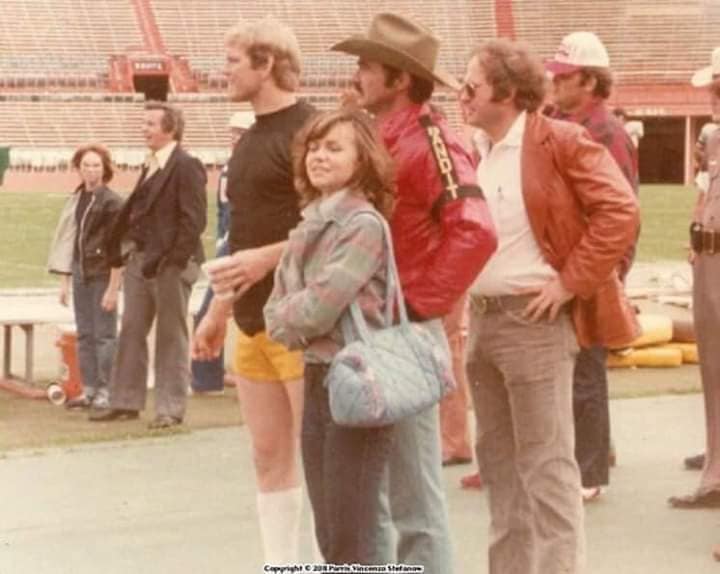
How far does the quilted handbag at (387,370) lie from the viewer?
4.27 meters

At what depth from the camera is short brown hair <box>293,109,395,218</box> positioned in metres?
4.47

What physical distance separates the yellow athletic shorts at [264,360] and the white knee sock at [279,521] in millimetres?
367

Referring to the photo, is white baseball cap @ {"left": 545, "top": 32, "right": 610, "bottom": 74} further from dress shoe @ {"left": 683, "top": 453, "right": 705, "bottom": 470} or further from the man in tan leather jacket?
dress shoe @ {"left": 683, "top": 453, "right": 705, "bottom": 470}

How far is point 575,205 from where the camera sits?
5.08 meters

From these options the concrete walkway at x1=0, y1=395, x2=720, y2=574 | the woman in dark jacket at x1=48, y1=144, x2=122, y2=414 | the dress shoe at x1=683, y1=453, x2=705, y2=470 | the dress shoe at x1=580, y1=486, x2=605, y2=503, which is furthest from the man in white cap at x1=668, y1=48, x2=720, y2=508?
the woman in dark jacket at x1=48, y1=144, x2=122, y2=414

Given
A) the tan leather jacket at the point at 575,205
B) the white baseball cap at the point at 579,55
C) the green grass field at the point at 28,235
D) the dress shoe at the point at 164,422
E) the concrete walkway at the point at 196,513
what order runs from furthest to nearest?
the green grass field at the point at 28,235 → the dress shoe at the point at 164,422 → the white baseball cap at the point at 579,55 → the concrete walkway at the point at 196,513 → the tan leather jacket at the point at 575,205

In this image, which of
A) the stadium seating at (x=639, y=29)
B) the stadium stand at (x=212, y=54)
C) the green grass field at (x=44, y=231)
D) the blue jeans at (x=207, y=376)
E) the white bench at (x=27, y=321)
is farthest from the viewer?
the stadium seating at (x=639, y=29)

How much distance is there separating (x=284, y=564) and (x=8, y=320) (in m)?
5.84

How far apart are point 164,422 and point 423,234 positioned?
4535mm

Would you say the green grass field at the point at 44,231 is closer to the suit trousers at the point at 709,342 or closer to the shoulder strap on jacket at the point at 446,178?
the suit trousers at the point at 709,342

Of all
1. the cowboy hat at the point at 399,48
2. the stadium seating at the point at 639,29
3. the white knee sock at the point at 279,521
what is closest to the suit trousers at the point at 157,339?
the white knee sock at the point at 279,521

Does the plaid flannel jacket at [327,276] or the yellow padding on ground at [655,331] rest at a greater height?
the plaid flannel jacket at [327,276]

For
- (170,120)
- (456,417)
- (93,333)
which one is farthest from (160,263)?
(456,417)

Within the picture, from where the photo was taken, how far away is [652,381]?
11.1 meters
